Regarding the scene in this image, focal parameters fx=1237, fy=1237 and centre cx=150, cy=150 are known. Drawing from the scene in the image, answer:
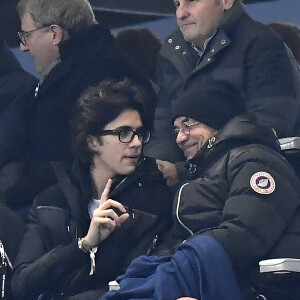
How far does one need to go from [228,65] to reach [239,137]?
32 centimetres

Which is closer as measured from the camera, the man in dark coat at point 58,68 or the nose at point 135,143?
the nose at point 135,143

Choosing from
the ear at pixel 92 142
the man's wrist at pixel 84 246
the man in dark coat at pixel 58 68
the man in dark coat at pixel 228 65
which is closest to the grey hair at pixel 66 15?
the man in dark coat at pixel 58 68

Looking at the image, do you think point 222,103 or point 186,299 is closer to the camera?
point 186,299

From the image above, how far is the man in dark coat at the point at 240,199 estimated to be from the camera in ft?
9.69

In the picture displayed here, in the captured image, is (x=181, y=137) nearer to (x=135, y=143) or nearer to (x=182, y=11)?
(x=135, y=143)

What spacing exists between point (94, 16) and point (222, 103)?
58cm

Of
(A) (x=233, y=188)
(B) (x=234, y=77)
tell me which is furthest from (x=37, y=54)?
(A) (x=233, y=188)

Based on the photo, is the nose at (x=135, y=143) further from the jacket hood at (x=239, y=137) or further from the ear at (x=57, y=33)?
the ear at (x=57, y=33)

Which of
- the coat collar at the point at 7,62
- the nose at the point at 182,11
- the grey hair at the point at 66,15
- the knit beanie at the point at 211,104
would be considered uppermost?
the nose at the point at 182,11

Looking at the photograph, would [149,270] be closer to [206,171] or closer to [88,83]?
[206,171]

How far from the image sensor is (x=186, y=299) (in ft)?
9.41

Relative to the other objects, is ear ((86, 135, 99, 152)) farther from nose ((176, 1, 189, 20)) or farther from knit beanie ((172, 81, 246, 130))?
nose ((176, 1, 189, 20))

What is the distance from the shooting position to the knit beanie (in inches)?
126

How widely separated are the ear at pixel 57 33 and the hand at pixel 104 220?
566mm
